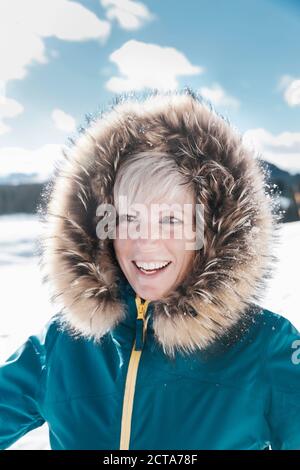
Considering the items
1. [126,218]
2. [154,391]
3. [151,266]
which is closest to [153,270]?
[151,266]

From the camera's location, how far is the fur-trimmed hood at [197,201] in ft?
2.66

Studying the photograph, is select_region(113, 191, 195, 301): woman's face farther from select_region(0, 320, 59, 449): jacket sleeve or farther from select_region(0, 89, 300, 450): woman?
select_region(0, 320, 59, 449): jacket sleeve

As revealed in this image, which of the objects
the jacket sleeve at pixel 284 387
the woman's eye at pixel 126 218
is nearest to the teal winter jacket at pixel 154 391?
the jacket sleeve at pixel 284 387

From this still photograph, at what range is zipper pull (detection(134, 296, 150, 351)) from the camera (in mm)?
824

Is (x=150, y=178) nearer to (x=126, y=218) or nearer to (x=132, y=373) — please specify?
(x=126, y=218)

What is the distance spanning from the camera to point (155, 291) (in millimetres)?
835

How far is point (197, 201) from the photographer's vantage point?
0.84m

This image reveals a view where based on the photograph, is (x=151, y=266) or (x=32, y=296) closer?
(x=151, y=266)

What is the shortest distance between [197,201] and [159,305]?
207 mm

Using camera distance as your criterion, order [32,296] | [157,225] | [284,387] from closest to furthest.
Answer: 1. [284,387]
2. [157,225]
3. [32,296]

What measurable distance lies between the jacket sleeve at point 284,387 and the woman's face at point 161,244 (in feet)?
0.69
